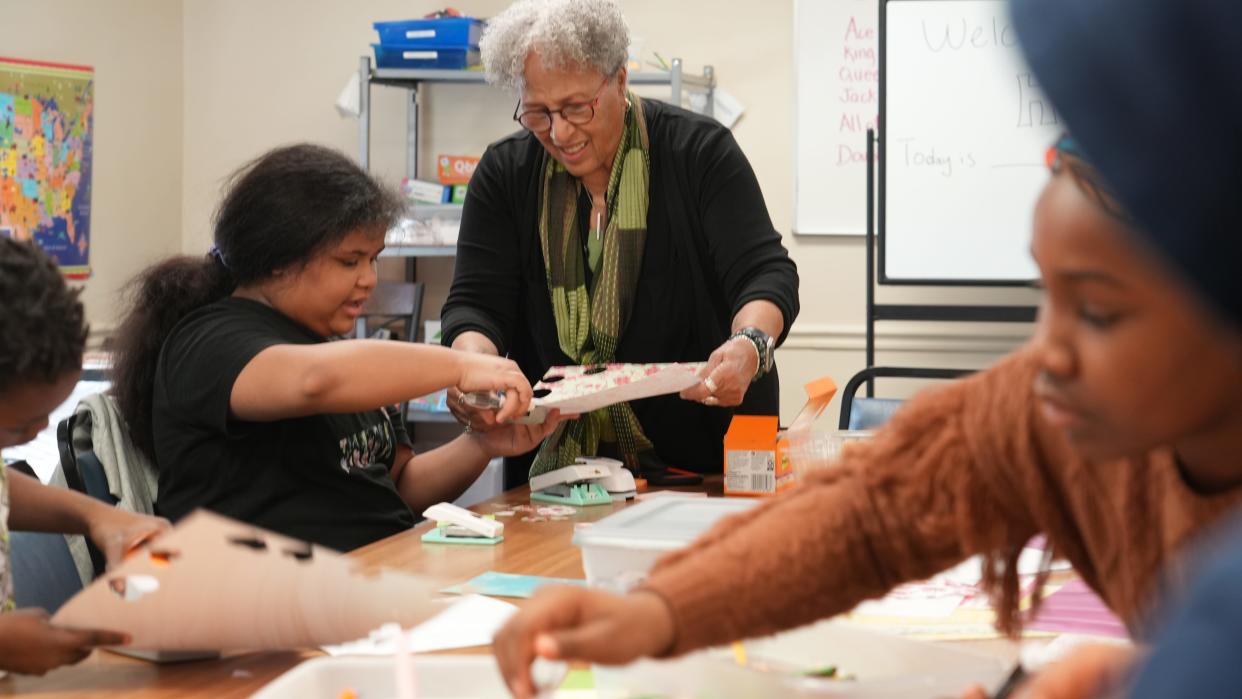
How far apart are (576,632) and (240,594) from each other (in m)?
0.34

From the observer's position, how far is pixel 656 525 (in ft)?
4.36

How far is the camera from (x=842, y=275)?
4.21 meters

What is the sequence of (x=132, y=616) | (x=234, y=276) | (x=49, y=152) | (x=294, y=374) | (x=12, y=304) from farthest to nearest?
(x=49, y=152)
(x=234, y=276)
(x=294, y=374)
(x=12, y=304)
(x=132, y=616)

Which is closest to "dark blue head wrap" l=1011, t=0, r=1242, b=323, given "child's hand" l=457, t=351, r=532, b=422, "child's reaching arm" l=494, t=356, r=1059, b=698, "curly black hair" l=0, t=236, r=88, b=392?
"child's reaching arm" l=494, t=356, r=1059, b=698

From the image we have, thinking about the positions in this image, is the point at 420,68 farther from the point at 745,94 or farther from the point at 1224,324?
the point at 1224,324

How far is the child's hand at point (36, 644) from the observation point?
43.1 inches

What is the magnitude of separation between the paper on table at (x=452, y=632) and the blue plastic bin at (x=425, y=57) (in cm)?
302

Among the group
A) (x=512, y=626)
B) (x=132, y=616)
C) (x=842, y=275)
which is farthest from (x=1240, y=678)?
(x=842, y=275)

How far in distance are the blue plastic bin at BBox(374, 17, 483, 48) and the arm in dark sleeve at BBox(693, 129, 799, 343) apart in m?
2.02

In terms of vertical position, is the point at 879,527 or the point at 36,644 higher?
the point at 879,527

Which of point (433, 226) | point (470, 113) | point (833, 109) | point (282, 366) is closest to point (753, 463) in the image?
point (282, 366)

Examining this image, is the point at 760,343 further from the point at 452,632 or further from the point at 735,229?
the point at 452,632

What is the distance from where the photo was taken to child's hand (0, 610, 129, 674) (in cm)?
109

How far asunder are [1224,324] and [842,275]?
3780 millimetres
